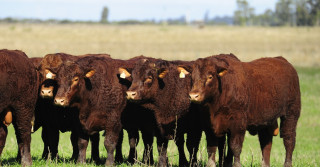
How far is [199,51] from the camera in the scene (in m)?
54.1

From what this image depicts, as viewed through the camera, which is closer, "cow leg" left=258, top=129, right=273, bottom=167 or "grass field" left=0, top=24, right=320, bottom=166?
"cow leg" left=258, top=129, right=273, bottom=167

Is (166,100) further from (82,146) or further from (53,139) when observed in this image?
(53,139)

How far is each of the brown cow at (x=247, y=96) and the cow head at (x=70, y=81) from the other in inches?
90.3

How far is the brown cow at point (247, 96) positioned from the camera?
10578 mm

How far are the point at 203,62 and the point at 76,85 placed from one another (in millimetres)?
2541

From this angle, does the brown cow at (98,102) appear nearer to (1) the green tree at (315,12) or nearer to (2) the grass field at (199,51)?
(2) the grass field at (199,51)

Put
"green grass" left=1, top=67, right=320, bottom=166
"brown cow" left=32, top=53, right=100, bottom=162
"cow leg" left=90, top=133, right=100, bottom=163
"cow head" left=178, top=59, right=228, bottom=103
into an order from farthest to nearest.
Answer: "green grass" left=1, top=67, right=320, bottom=166 < "cow leg" left=90, top=133, right=100, bottom=163 < "brown cow" left=32, top=53, right=100, bottom=162 < "cow head" left=178, top=59, right=228, bottom=103

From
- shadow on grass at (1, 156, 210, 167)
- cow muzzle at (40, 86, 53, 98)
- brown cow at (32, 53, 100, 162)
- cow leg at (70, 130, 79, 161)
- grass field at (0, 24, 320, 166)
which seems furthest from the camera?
grass field at (0, 24, 320, 166)

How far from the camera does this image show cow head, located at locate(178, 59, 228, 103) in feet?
33.7

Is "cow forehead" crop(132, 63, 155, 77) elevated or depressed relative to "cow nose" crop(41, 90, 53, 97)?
elevated

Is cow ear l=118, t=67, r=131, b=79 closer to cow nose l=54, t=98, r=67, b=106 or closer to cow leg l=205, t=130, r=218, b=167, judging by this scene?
cow nose l=54, t=98, r=67, b=106

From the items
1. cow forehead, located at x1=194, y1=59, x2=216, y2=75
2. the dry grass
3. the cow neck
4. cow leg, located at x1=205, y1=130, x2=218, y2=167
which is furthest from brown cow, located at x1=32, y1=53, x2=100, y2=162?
the dry grass

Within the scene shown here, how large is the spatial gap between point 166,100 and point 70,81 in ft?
6.42

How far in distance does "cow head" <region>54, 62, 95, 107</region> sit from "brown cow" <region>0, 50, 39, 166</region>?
58cm
